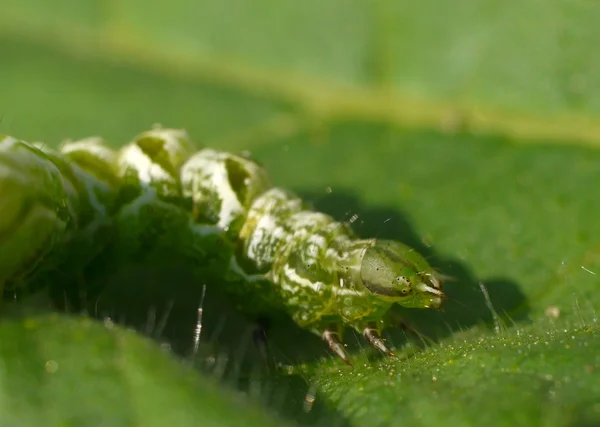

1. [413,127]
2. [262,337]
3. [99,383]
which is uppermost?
[413,127]

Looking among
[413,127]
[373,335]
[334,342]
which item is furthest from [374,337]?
[413,127]

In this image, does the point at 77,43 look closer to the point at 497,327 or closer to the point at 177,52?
the point at 177,52

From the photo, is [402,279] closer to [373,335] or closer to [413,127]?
[373,335]

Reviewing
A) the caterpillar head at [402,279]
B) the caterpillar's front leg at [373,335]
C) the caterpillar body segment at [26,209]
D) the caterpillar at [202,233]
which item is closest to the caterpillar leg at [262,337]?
the caterpillar at [202,233]

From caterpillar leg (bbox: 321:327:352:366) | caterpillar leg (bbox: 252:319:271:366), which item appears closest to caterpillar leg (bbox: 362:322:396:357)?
caterpillar leg (bbox: 321:327:352:366)

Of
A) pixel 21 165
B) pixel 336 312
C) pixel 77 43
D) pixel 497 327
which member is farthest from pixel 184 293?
pixel 77 43

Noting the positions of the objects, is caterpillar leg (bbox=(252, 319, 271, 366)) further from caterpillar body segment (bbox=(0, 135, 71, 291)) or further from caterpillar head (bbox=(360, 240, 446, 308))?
caterpillar body segment (bbox=(0, 135, 71, 291))
